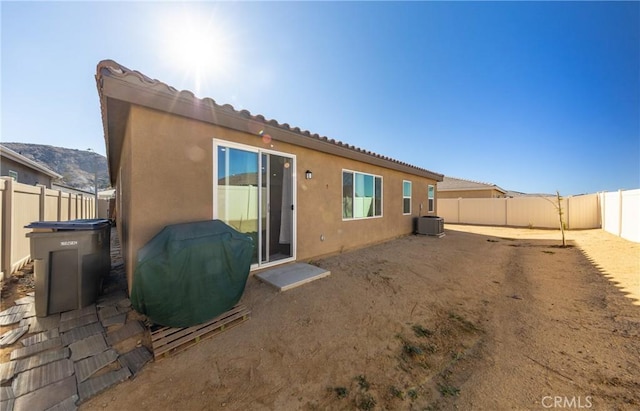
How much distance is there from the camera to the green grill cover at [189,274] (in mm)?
2357

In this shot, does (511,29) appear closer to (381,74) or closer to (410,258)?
(381,74)

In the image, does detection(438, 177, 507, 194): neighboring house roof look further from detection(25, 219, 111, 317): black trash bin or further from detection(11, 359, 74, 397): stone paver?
detection(11, 359, 74, 397): stone paver

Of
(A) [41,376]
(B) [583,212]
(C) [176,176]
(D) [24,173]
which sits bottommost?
(A) [41,376]

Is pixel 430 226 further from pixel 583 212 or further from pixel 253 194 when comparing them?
pixel 583 212

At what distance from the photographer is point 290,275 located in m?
4.20

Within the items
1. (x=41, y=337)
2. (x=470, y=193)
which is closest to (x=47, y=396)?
(x=41, y=337)

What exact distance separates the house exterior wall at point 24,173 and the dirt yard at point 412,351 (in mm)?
13215

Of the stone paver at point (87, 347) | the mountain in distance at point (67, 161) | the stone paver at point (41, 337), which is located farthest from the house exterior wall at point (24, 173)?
the mountain in distance at point (67, 161)

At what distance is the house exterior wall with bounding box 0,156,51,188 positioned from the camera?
9.20 meters

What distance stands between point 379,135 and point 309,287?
1105cm

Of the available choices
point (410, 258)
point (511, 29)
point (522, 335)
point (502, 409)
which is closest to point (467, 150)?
point (511, 29)

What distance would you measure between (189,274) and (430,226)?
9795 millimetres

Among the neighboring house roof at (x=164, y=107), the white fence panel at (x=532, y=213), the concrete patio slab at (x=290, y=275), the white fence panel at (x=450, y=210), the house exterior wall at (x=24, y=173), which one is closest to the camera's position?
the neighboring house roof at (x=164, y=107)

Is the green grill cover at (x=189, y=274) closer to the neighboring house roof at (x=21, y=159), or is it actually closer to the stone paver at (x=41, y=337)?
the stone paver at (x=41, y=337)
